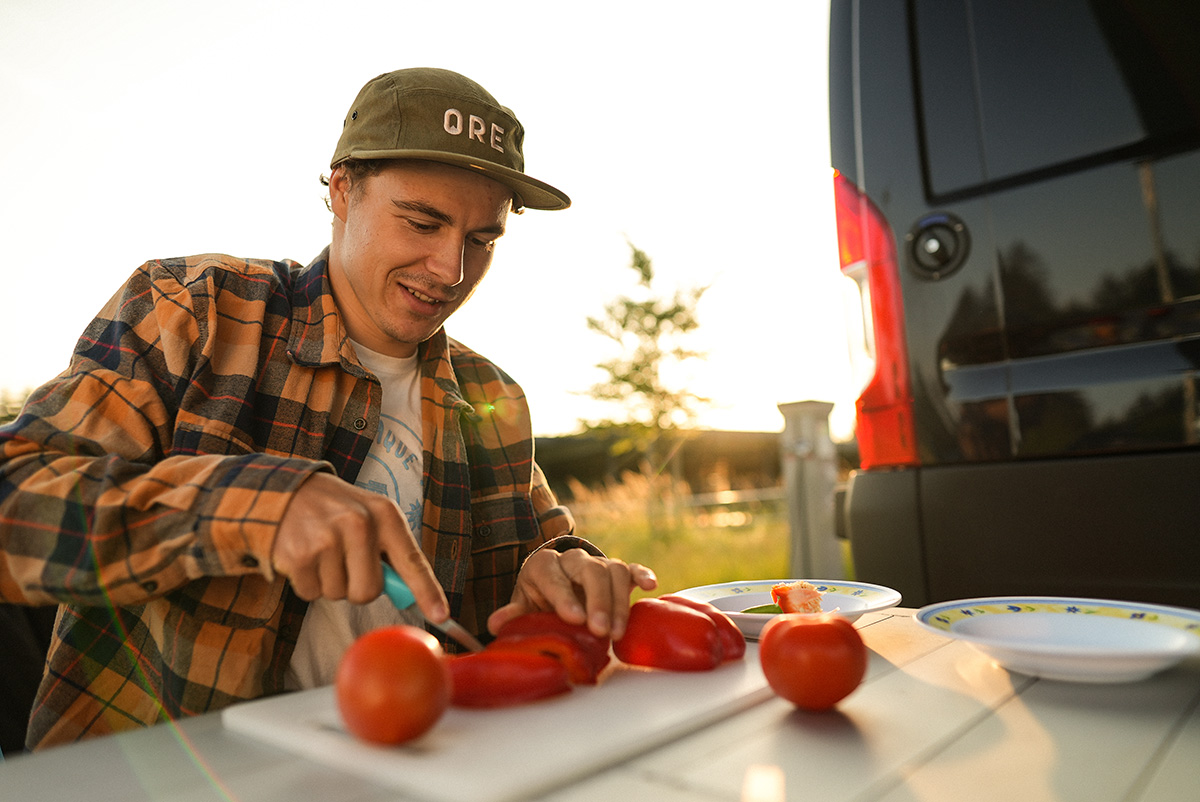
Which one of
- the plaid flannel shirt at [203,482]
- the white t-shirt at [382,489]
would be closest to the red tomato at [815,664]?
the plaid flannel shirt at [203,482]

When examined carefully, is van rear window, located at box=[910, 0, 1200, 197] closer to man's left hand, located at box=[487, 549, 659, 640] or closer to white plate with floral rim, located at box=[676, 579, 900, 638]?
white plate with floral rim, located at box=[676, 579, 900, 638]

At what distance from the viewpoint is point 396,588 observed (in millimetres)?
1065

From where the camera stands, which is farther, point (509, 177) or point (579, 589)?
point (509, 177)

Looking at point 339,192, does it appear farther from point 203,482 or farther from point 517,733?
point 517,733

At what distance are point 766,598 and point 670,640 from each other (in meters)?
0.50

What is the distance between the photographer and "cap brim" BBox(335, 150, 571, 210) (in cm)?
177

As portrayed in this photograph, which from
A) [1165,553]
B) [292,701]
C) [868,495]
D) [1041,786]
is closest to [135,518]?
[292,701]

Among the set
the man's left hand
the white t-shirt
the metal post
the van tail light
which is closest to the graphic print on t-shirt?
the white t-shirt

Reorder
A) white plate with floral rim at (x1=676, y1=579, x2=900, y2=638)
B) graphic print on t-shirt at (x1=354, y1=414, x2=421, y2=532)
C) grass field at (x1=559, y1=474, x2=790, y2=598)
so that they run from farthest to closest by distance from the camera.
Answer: grass field at (x1=559, y1=474, x2=790, y2=598) < graphic print on t-shirt at (x1=354, y1=414, x2=421, y2=532) < white plate with floral rim at (x1=676, y1=579, x2=900, y2=638)

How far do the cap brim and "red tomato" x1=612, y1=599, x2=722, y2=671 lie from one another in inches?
45.4

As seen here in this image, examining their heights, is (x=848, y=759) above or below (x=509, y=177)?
below

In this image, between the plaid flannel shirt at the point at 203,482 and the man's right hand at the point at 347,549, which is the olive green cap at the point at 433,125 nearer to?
the plaid flannel shirt at the point at 203,482

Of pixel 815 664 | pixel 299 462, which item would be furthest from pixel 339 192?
pixel 815 664

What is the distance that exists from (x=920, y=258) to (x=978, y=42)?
0.58 metres
